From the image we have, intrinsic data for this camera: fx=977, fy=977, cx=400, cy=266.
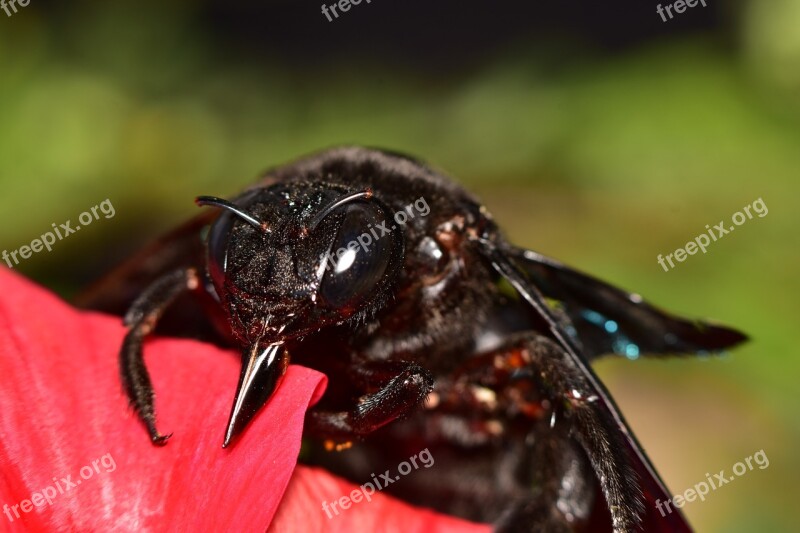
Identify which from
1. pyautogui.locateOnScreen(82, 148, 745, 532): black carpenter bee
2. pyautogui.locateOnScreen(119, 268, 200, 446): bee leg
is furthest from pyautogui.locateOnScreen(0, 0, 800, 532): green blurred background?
pyautogui.locateOnScreen(119, 268, 200, 446): bee leg

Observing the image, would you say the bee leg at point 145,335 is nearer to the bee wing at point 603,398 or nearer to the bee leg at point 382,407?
the bee leg at point 382,407

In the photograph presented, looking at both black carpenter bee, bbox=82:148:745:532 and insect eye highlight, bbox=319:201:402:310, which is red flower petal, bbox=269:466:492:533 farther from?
insect eye highlight, bbox=319:201:402:310

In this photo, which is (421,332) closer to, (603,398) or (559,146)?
(603,398)

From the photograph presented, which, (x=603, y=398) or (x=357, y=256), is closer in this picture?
(x=357, y=256)

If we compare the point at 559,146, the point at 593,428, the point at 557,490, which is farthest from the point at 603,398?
the point at 559,146

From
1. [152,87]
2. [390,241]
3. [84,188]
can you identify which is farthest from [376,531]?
[152,87]

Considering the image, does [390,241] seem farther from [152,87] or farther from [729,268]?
[152,87]
